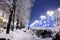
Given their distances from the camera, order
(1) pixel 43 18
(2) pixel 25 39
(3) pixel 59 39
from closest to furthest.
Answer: (3) pixel 59 39
(2) pixel 25 39
(1) pixel 43 18

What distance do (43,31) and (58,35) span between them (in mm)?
5252

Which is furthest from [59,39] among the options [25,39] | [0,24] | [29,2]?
[0,24]

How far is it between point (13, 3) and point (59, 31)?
815 centimetres

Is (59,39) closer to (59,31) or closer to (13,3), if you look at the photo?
(59,31)

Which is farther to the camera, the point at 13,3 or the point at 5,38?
the point at 13,3

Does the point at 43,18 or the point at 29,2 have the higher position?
the point at 29,2

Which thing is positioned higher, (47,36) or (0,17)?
(0,17)

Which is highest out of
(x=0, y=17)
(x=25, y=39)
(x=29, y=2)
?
(x=29, y=2)

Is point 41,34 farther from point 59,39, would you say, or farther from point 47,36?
point 59,39

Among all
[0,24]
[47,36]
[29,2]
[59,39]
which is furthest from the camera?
[0,24]

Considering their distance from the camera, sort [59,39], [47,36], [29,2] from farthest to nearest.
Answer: [29,2] → [47,36] → [59,39]

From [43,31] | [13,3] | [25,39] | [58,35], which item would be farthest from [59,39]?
[13,3]

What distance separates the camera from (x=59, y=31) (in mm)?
15141

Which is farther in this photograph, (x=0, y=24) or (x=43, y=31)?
A: (x=0, y=24)
